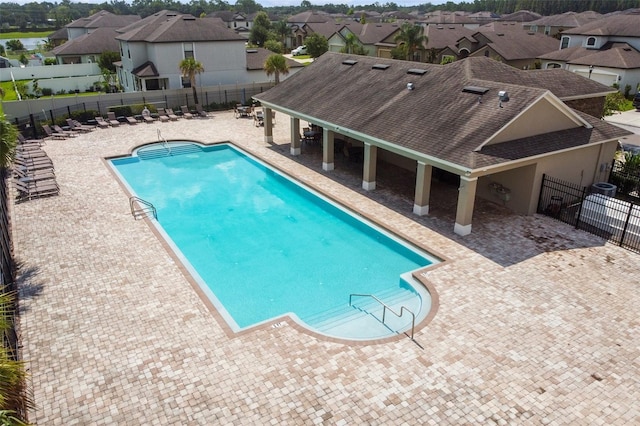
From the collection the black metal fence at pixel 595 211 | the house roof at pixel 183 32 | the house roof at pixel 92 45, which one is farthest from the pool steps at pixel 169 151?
the house roof at pixel 92 45

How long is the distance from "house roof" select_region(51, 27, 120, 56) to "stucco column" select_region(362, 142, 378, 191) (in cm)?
4919

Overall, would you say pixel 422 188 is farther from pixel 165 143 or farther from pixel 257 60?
pixel 257 60

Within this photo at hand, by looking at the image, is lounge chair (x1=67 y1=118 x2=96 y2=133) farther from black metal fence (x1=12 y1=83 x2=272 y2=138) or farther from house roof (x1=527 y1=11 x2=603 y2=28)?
house roof (x1=527 y1=11 x2=603 y2=28)

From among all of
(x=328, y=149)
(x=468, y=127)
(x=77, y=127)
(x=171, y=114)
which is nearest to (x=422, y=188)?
(x=468, y=127)

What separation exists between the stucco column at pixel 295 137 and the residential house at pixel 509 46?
3898 centimetres

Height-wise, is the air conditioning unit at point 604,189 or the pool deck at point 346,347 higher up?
the air conditioning unit at point 604,189

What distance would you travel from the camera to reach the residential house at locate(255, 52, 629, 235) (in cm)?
1773

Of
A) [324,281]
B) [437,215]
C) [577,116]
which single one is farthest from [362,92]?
[324,281]

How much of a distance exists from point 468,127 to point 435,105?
2780 millimetres

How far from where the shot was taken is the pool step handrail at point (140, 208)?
20.1 m

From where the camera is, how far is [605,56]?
46.6m

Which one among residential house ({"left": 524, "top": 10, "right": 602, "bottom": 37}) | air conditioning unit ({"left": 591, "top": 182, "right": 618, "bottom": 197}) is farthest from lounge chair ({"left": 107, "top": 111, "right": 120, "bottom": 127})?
residential house ({"left": 524, "top": 10, "right": 602, "bottom": 37})

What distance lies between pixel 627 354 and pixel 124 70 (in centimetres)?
4979

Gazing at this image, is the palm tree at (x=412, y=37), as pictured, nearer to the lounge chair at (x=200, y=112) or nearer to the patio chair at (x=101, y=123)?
the lounge chair at (x=200, y=112)
